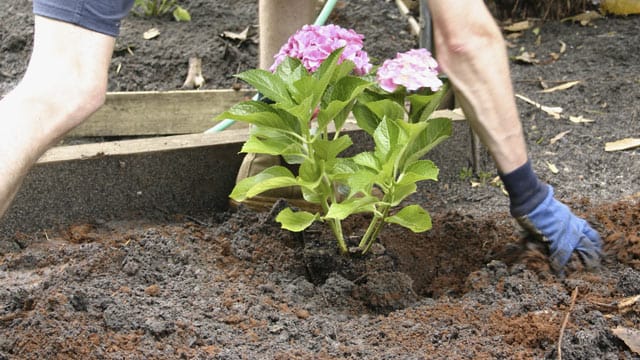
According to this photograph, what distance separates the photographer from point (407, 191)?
7.26 feet

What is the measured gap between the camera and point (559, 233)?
223cm

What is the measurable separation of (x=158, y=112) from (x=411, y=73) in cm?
162

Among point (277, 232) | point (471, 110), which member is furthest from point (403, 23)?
point (471, 110)

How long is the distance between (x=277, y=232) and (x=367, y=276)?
381 mm

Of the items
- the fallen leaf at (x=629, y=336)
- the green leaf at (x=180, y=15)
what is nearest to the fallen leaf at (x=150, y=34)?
the green leaf at (x=180, y=15)

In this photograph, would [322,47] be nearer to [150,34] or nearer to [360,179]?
[360,179]

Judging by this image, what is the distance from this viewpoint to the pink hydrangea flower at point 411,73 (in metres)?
2.13

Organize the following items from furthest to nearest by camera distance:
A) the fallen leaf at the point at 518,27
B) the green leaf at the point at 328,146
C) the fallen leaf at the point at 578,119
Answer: the fallen leaf at the point at 518,27
the fallen leaf at the point at 578,119
the green leaf at the point at 328,146

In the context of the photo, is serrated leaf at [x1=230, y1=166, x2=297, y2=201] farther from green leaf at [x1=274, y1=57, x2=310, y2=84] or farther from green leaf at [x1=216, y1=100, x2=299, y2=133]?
green leaf at [x1=274, y1=57, x2=310, y2=84]

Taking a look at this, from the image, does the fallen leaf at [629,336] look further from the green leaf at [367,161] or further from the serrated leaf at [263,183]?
the serrated leaf at [263,183]

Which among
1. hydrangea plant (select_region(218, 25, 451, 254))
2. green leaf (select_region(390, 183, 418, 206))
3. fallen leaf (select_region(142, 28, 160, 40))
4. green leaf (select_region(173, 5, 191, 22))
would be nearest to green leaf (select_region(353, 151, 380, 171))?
hydrangea plant (select_region(218, 25, 451, 254))

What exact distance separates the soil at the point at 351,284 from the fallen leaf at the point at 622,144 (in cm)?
3

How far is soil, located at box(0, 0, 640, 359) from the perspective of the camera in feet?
6.41

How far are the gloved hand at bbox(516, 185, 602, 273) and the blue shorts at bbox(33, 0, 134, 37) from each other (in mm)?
1165
